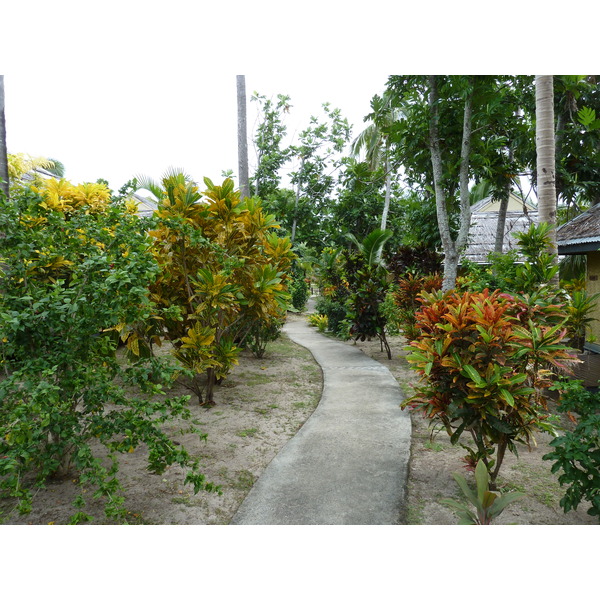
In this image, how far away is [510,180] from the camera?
24.4 feet

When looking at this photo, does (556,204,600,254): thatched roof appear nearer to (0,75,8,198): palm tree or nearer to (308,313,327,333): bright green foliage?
(308,313,327,333): bright green foliage

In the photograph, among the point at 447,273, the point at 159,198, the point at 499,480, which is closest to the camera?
the point at 499,480

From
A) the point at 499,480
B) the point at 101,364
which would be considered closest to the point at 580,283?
the point at 499,480

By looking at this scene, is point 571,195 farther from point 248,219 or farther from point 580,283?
point 248,219

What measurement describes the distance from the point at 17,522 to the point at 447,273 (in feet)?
19.3

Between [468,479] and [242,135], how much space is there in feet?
24.1

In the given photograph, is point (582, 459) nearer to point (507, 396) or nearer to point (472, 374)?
point (507, 396)

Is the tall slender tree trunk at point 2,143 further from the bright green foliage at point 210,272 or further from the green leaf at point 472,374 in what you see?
the green leaf at point 472,374

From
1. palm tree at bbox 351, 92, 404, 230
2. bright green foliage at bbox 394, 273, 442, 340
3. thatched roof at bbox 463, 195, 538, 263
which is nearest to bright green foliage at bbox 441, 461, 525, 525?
bright green foliage at bbox 394, 273, 442, 340

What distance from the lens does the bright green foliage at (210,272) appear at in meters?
4.25

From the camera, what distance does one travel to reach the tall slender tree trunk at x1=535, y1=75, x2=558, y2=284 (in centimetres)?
434

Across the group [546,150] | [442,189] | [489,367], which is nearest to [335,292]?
[442,189]

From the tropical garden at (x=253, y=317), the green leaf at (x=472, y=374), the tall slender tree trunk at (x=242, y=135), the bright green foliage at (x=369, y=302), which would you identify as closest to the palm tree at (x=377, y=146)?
the tropical garden at (x=253, y=317)

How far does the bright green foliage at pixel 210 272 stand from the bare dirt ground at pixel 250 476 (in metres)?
0.69
